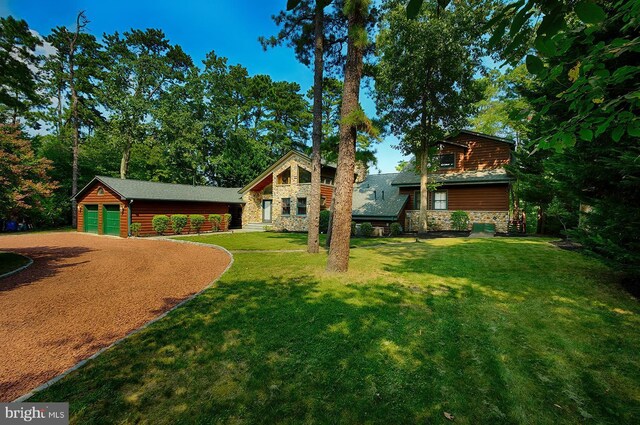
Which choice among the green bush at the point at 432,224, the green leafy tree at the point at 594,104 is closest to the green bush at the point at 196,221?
the green bush at the point at 432,224

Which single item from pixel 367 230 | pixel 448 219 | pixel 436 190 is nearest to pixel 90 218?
pixel 367 230

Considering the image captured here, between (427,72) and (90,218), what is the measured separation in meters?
27.6

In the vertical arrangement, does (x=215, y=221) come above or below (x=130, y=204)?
below

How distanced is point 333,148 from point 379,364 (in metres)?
9.56

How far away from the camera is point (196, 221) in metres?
21.9

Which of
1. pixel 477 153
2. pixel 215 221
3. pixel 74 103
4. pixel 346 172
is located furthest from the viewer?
pixel 74 103

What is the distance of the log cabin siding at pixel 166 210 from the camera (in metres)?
19.4

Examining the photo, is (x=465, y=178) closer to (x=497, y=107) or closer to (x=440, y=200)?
(x=440, y=200)

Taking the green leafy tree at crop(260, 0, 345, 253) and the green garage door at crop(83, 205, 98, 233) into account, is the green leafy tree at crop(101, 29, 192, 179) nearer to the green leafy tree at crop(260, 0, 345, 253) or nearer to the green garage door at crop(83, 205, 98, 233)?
the green garage door at crop(83, 205, 98, 233)

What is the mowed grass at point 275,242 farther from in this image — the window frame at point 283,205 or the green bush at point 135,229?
the window frame at point 283,205

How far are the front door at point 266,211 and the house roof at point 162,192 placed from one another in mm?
2211

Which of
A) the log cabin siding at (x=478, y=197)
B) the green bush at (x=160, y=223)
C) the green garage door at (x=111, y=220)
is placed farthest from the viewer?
the green garage door at (x=111, y=220)

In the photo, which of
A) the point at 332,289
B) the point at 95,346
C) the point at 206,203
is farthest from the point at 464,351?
the point at 206,203

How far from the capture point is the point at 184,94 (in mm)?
34812
